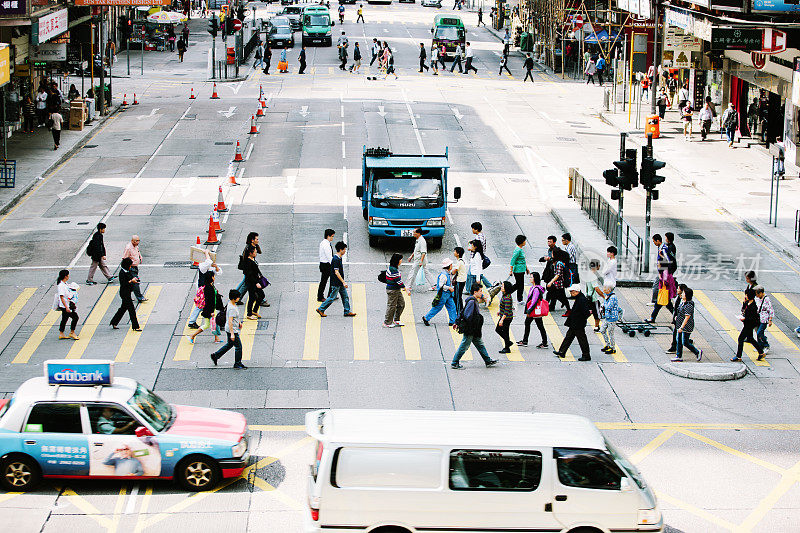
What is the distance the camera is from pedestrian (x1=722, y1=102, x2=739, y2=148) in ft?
140

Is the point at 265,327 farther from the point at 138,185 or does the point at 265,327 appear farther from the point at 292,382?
the point at 138,185

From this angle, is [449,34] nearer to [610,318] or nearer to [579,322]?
[610,318]

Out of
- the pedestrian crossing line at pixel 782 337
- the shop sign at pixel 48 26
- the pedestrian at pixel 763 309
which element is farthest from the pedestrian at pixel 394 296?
the shop sign at pixel 48 26

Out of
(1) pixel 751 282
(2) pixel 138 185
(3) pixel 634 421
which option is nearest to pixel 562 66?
(2) pixel 138 185

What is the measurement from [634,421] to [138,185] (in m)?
22.1

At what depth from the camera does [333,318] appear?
22.4 m

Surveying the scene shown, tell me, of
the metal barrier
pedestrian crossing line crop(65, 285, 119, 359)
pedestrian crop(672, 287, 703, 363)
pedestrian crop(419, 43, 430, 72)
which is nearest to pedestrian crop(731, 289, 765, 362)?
pedestrian crop(672, 287, 703, 363)

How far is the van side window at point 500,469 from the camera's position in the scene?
11844mm

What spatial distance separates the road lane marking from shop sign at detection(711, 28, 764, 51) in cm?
1881

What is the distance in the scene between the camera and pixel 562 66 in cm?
6438

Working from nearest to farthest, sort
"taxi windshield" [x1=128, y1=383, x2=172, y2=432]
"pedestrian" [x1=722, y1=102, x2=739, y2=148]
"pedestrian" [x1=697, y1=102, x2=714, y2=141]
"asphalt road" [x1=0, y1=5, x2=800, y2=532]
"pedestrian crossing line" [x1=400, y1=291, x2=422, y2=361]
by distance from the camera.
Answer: "taxi windshield" [x1=128, y1=383, x2=172, y2=432], "asphalt road" [x1=0, y1=5, x2=800, y2=532], "pedestrian crossing line" [x1=400, y1=291, x2=422, y2=361], "pedestrian" [x1=722, y1=102, x2=739, y2=148], "pedestrian" [x1=697, y1=102, x2=714, y2=141]

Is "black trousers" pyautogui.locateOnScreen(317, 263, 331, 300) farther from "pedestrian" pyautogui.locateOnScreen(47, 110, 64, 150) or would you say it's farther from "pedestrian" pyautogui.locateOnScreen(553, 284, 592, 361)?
"pedestrian" pyautogui.locateOnScreen(47, 110, 64, 150)

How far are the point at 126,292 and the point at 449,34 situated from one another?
51.7m

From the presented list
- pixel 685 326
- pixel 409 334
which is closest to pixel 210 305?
pixel 409 334
